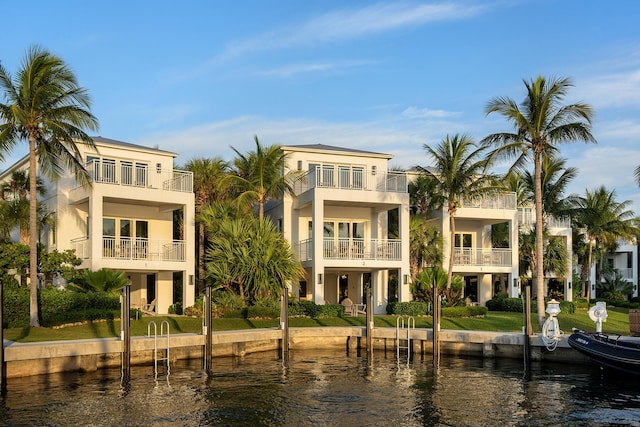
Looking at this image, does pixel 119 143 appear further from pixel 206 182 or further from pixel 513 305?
pixel 513 305

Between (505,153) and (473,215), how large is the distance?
35.5ft

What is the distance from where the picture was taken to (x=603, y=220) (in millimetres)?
51969

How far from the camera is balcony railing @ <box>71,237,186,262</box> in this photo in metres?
32.0

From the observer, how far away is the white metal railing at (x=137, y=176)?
106 ft

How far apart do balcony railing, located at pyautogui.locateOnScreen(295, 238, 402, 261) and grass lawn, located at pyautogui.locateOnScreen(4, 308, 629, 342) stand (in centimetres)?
366

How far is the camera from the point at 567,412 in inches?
714

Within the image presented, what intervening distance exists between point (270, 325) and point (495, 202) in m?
16.8

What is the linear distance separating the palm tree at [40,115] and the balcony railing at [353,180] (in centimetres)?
1223

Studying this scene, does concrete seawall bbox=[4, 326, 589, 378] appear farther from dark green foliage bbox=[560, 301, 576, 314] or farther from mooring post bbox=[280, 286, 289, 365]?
dark green foliage bbox=[560, 301, 576, 314]

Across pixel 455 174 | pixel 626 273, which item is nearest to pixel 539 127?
pixel 455 174

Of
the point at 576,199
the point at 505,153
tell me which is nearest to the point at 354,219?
the point at 505,153

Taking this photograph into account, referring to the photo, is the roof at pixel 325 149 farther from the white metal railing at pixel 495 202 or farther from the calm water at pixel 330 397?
the calm water at pixel 330 397

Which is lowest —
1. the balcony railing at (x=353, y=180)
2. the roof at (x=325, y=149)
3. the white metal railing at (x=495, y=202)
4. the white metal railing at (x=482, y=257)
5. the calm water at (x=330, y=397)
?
the calm water at (x=330, y=397)

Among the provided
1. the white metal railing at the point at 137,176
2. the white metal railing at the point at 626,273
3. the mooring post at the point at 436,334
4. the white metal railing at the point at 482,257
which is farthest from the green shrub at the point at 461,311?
the white metal railing at the point at 626,273
